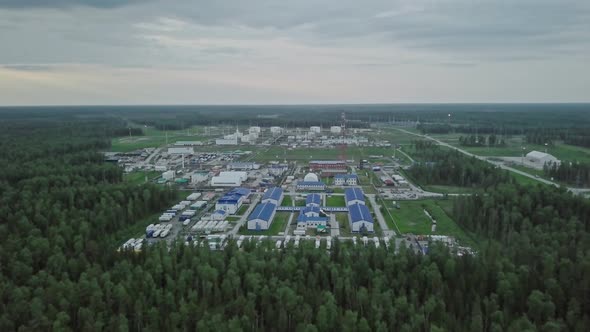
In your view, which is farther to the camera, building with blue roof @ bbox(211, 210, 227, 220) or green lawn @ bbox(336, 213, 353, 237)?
building with blue roof @ bbox(211, 210, 227, 220)

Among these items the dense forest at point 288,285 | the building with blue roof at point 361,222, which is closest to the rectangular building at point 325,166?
the building with blue roof at point 361,222

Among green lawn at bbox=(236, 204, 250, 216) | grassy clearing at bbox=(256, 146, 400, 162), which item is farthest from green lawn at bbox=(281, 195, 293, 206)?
grassy clearing at bbox=(256, 146, 400, 162)

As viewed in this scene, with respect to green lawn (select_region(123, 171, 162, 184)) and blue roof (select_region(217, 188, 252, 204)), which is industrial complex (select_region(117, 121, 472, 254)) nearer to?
blue roof (select_region(217, 188, 252, 204))

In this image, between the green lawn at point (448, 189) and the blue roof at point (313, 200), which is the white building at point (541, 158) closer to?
the green lawn at point (448, 189)

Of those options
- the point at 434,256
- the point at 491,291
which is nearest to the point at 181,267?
the point at 434,256

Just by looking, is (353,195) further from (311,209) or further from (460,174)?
(460,174)
